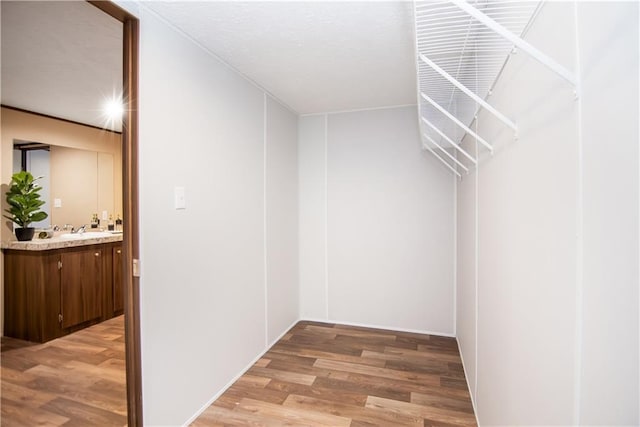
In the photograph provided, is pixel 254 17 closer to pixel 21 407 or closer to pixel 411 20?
pixel 411 20

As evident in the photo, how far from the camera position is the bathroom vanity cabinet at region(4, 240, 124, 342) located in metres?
3.15

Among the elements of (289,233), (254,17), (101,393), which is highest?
(254,17)

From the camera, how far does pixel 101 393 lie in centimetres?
228

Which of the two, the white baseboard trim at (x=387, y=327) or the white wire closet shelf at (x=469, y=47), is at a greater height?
the white wire closet shelf at (x=469, y=47)

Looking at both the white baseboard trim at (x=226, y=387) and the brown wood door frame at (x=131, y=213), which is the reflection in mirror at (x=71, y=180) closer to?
the brown wood door frame at (x=131, y=213)

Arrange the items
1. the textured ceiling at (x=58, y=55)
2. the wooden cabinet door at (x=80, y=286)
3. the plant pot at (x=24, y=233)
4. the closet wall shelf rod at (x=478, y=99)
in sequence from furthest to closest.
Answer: the wooden cabinet door at (x=80, y=286) < the plant pot at (x=24, y=233) < the textured ceiling at (x=58, y=55) < the closet wall shelf rod at (x=478, y=99)

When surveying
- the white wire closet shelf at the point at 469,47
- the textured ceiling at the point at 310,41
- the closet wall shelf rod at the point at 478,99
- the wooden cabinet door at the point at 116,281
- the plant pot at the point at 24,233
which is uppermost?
the textured ceiling at the point at 310,41

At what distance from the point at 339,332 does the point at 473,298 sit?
165cm

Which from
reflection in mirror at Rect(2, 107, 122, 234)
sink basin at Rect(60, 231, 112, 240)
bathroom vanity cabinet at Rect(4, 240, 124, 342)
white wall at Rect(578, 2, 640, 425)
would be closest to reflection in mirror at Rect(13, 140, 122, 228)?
reflection in mirror at Rect(2, 107, 122, 234)

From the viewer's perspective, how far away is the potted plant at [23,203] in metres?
3.21

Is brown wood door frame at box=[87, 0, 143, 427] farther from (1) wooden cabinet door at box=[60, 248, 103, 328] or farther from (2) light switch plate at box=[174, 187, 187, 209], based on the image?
(1) wooden cabinet door at box=[60, 248, 103, 328]

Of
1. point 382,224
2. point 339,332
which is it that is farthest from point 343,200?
point 339,332

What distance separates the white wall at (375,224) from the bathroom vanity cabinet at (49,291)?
2.40m

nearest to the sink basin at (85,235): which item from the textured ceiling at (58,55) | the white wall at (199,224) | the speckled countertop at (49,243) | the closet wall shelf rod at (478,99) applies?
the speckled countertop at (49,243)
